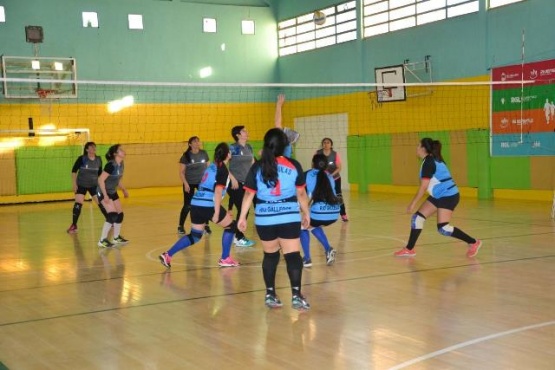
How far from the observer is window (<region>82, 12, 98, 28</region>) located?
2322 cm

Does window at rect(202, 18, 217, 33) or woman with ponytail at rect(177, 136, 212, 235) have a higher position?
window at rect(202, 18, 217, 33)

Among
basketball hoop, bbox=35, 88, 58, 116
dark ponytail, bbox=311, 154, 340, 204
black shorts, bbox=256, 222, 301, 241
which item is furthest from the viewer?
basketball hoop, bbox=35, 88, 58, 116

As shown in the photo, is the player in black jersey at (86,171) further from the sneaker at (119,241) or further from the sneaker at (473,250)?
the sneaker at (473,250)

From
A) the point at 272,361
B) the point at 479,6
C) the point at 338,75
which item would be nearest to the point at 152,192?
the point at 338,75

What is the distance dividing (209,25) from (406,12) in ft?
23.9

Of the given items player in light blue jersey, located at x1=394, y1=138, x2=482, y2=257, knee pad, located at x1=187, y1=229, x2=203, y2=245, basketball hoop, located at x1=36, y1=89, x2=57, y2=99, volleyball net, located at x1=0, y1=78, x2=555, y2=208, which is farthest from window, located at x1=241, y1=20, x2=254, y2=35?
knee pad, located at x1=187, y1=229, x2=203, y2=245

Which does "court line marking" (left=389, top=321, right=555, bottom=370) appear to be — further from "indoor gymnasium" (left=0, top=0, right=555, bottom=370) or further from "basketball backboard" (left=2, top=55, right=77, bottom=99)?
"basketball backboard" (left=2, top=55, right=77, bottom=99)

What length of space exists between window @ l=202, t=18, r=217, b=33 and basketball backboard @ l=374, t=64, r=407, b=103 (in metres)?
6.51

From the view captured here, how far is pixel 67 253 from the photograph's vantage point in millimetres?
10727

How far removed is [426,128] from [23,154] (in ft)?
39.8

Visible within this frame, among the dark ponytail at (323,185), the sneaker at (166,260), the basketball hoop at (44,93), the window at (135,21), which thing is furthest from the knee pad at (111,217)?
the window at (135,21)

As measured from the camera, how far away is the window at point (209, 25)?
2531cm

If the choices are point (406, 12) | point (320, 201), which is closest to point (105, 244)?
point (320, 201)

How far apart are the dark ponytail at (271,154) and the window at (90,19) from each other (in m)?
18.6
